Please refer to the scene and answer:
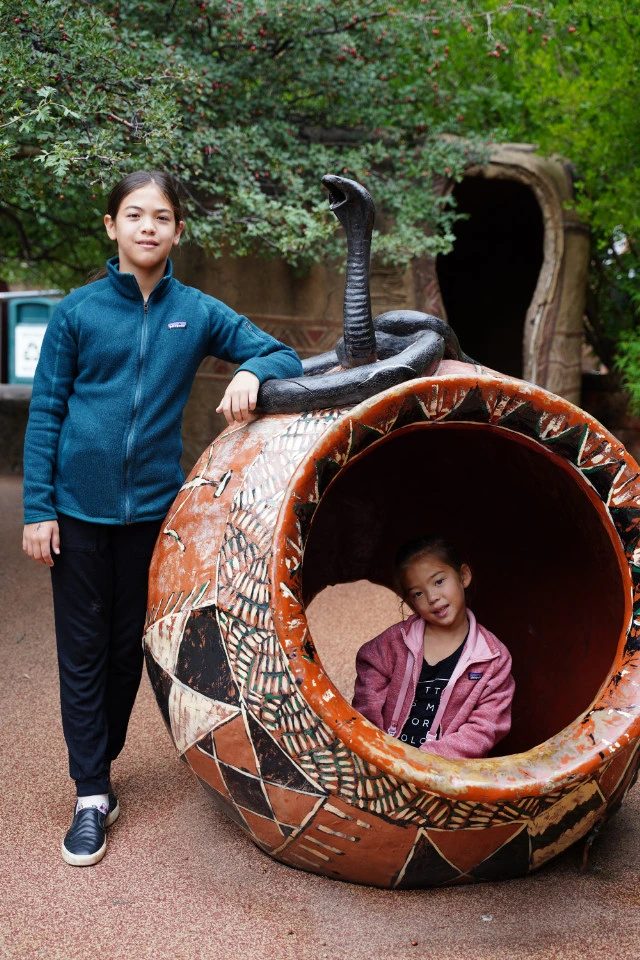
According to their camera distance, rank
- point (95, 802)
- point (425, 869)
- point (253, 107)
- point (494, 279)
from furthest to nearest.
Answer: point (494, 279), point (253, 107), point (95, 802), point (425, 869)

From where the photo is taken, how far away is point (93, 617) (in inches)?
81.8

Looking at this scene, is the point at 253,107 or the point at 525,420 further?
the point at 253,107

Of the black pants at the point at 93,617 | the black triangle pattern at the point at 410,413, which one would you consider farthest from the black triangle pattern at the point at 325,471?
the black pants at the point at 93,617

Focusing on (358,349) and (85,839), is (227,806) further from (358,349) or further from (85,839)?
(358,349)

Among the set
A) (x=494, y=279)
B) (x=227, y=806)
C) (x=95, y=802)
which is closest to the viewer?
(x=227, y=806)

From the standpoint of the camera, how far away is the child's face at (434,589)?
2.25 m

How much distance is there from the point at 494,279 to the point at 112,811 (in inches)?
245

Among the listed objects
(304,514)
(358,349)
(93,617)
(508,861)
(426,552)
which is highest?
(358,349)

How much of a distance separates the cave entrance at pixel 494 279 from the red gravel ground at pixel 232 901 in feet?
18.3

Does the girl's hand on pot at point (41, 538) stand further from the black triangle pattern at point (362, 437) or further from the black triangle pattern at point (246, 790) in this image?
the black triangle pattern at point (362, 437)

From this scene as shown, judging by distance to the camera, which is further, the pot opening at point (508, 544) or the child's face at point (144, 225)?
the pot opening at point (508, 544)

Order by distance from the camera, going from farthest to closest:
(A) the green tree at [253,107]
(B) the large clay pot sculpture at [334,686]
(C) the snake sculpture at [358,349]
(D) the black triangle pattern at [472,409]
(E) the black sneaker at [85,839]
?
1. (A) the green tree at [253,107]
2. (E) the black sneaker at [85,839]
3. (C) the snake sculpture at [358,349]
4. (D) the black triangle pattern at [472,409]
5. (B) the large clay pot sculpture at [334,686]

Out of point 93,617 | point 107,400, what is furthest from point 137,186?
point 93,617

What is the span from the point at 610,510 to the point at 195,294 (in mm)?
1049
